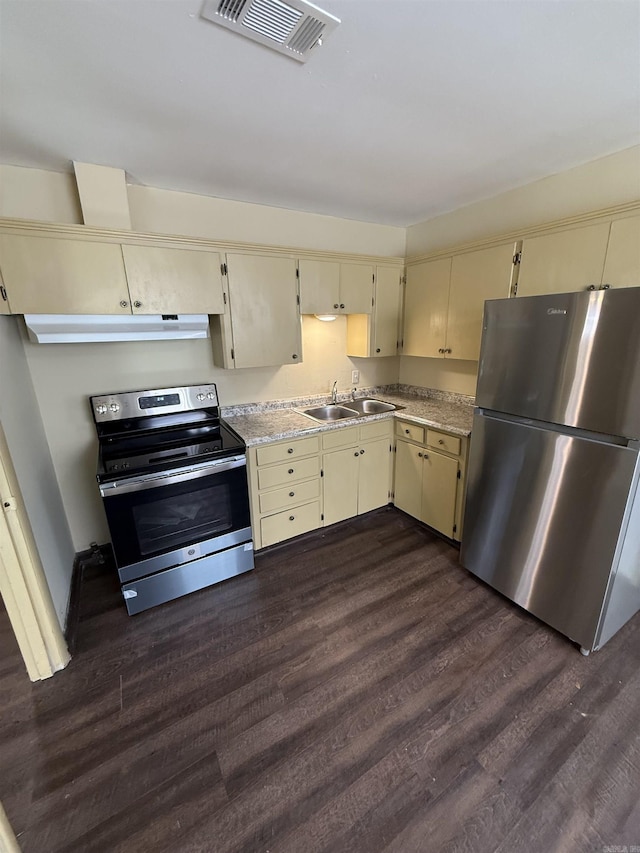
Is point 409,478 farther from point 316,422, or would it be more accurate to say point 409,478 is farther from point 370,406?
point 316,422

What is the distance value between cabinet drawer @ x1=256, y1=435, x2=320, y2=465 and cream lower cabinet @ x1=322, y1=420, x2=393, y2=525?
0.10 metres

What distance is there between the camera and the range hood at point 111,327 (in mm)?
1874

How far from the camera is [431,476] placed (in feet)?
8.82

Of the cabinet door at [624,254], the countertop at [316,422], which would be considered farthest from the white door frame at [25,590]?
the cabinet door at [624,254]

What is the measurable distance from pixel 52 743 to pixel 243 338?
2.25 m

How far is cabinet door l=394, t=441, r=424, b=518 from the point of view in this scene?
110 inches

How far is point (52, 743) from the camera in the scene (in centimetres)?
145

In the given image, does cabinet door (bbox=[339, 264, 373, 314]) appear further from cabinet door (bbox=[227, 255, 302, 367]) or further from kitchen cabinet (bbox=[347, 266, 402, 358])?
cabinet door (bbox=[227, 255, 302, 367])

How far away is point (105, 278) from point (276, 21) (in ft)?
4.72

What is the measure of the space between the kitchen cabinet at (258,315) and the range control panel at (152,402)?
0.28m

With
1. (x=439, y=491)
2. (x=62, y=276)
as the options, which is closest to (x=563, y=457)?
(x=439, y=491)

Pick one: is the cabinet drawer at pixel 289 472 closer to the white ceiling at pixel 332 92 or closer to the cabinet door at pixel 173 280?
the cabinet door at pixel 173 280

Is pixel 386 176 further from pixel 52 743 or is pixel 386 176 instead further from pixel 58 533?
pixel 52 743

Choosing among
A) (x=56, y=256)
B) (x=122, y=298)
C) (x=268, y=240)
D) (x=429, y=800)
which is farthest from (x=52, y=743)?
(x=268, y=240)
